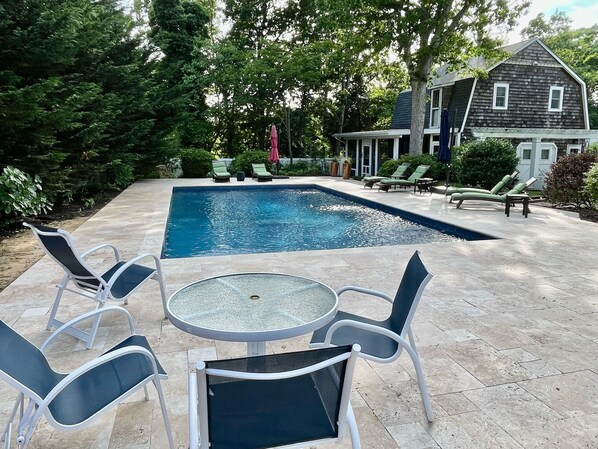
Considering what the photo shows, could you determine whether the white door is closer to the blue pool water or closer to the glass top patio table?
the blue pool water

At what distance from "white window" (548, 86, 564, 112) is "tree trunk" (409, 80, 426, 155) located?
6788mm

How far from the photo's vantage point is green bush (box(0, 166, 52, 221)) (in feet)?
24.0

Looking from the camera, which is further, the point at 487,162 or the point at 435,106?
the point at 435,106

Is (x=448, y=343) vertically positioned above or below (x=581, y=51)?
below

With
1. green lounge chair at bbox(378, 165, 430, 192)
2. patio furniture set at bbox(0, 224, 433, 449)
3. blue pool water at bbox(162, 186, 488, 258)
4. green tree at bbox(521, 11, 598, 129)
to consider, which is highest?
green tree at bbox(521, 11, 598, 129)

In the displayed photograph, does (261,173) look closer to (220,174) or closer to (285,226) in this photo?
(220,174)

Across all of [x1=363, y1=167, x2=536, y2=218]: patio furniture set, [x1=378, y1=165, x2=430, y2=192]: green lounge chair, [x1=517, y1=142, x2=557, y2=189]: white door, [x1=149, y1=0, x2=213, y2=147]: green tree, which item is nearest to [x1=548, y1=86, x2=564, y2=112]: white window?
[x1=517, y1=142, x2=557, y2=189]: white door

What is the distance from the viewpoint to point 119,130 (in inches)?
610

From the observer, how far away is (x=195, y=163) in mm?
19906

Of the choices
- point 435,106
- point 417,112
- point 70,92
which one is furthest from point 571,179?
point 70,92

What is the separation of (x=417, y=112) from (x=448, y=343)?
14.6 meters

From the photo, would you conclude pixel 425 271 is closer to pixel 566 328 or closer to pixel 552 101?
pixel 566 328

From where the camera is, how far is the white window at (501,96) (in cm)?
1825

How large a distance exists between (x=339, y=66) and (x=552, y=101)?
32.3ft
